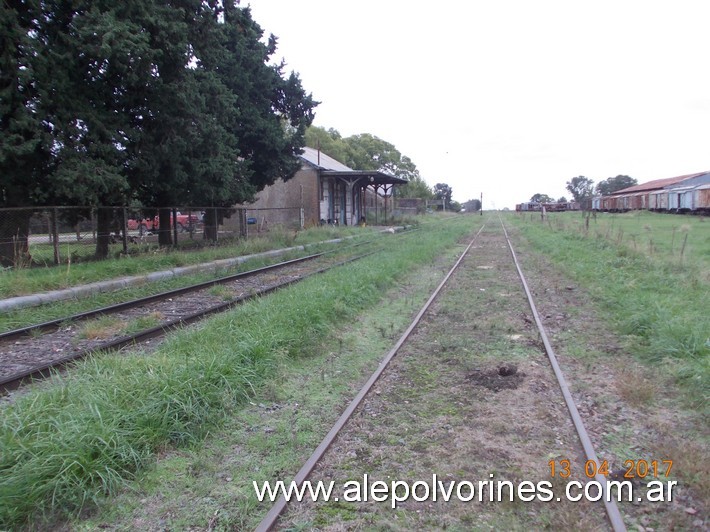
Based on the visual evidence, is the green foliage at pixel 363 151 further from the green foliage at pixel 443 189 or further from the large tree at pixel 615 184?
the large tree at pixel 615 184

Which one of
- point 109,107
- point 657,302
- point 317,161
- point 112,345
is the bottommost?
point 112,345

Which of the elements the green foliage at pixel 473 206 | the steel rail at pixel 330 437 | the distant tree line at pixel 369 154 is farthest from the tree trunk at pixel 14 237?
the green foliage at pixel 473 206

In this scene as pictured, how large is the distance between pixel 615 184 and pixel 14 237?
161 m

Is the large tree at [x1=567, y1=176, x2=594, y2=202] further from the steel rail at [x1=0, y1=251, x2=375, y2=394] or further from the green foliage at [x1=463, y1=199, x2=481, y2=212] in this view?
the steel rail at [x1=0, y1=251, x2=375, y2=394]

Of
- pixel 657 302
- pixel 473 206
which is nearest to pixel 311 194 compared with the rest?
pixel 657 302

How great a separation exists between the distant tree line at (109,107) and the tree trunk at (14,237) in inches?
1.4

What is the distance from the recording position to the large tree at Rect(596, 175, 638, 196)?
472 ft

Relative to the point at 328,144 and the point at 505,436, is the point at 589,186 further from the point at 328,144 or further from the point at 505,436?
the point at 505,436

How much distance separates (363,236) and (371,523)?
2732 centimetres

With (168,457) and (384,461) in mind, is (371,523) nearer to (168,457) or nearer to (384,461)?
(384,461)

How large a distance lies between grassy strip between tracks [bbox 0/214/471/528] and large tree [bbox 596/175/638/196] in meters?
155

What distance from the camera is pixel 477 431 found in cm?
446

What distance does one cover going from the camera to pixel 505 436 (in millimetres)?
4363

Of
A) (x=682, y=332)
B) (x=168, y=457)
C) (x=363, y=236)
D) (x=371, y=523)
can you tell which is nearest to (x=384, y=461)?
(x=371, y=523)
